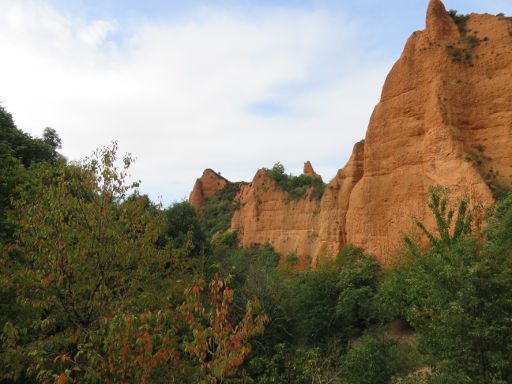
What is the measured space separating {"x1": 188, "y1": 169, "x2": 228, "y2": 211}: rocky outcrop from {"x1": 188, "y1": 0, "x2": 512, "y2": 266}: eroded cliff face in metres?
41.7

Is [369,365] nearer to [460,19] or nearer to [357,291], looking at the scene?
[357,291]

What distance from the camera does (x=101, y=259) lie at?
7.43 metres

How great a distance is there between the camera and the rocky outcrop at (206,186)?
226 feet

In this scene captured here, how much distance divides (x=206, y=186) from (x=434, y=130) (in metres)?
51.5

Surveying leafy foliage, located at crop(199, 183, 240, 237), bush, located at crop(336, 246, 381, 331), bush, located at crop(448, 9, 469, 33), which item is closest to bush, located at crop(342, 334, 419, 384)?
bush, located at crop(336, 246, 381, 331)

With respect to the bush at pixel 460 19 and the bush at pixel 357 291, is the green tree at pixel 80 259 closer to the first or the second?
the bush at pixel 357 291

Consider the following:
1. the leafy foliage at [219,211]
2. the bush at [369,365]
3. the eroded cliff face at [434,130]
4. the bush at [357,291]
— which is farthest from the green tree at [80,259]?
the leafy foliage at [219,211]

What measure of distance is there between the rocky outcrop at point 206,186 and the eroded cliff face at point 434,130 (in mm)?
41717

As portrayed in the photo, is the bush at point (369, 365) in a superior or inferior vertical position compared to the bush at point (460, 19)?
inferior

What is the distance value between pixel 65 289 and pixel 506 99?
2256 centimetres

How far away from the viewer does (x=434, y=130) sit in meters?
22.4

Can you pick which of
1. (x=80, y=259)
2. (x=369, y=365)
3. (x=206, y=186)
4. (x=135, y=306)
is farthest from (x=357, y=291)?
(x=206, y=186)

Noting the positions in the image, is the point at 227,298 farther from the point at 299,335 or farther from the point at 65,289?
the point at 299,335

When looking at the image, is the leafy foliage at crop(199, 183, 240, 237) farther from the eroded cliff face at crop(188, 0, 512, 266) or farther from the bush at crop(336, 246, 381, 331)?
the bush at crop(336, 246, 381, 331)
